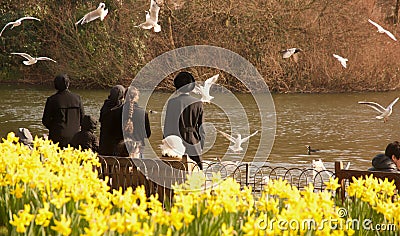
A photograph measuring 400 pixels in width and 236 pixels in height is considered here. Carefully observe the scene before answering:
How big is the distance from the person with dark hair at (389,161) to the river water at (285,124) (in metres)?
5.37

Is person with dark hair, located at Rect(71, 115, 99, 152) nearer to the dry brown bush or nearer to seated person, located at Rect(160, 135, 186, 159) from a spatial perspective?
seated person, located at Rect(160, 135, 186, 159)

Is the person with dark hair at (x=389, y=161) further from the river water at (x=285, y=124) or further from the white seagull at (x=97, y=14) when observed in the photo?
the white seagull at (x=97, y=14)

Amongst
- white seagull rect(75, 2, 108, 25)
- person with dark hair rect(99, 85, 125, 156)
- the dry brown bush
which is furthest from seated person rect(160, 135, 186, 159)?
the dry brown bush

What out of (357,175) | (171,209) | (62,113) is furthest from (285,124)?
(171,209)

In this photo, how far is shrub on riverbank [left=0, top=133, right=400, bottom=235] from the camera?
13.4 ft

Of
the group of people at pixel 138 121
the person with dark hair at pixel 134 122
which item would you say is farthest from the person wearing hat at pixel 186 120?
the person with dark hair at pixel 134 122

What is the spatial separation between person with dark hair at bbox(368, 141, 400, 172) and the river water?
5366 millimetres

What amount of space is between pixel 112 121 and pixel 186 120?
711 mm

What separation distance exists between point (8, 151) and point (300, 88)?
82.4ft

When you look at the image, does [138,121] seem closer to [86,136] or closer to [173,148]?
[173,148]

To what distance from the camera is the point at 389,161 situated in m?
7.34

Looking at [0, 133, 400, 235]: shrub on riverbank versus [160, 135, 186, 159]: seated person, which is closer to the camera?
[0, 133, 400, 235]: shrub on riverbank

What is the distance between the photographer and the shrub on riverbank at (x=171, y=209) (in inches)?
160

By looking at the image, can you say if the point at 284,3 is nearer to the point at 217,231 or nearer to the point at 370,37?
the point at 370,37
